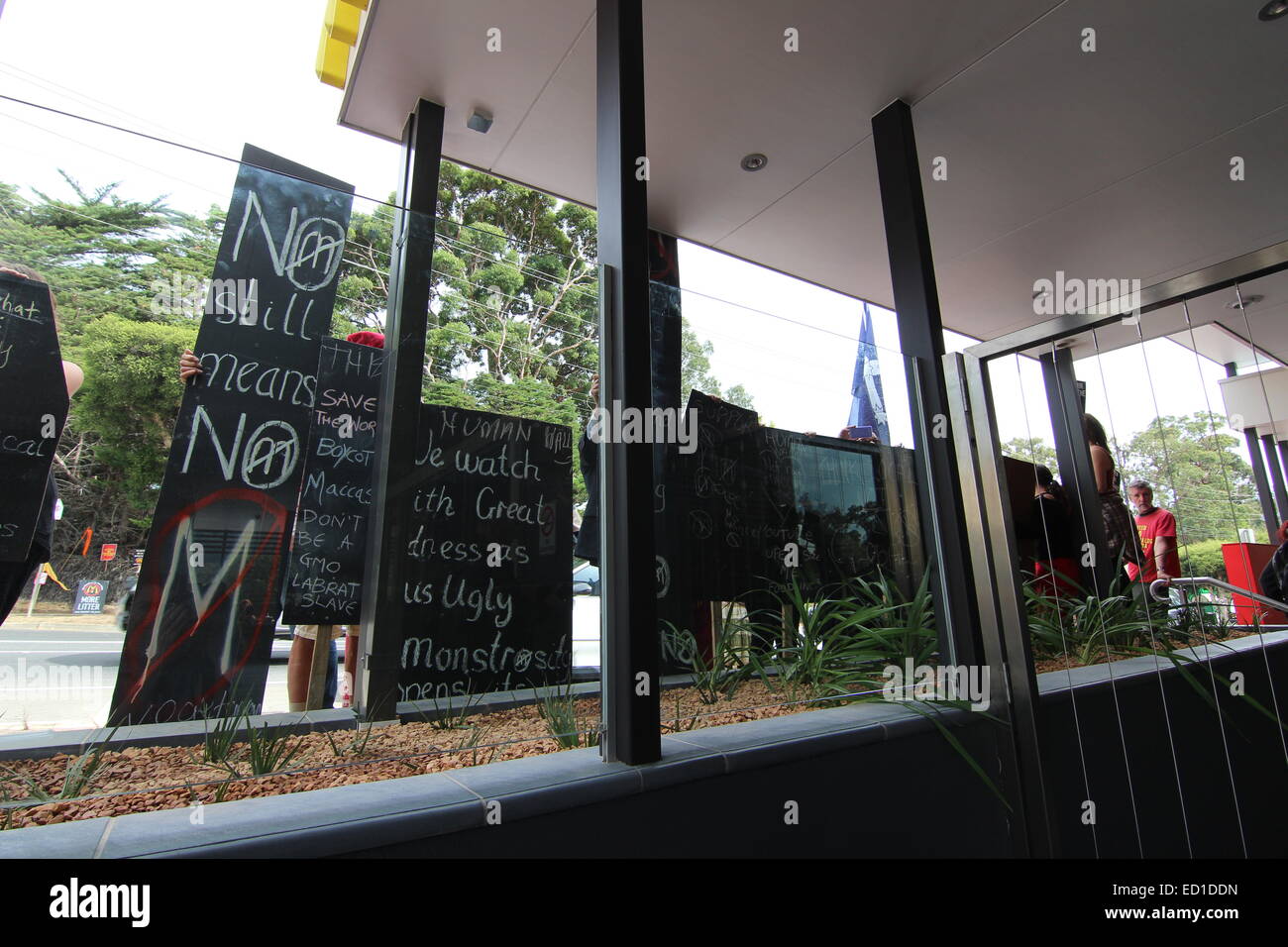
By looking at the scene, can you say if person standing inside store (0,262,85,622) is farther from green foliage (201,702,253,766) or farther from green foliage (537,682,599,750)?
green foliage (537,682,599,750)

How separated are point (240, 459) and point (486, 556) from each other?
589 millimetres

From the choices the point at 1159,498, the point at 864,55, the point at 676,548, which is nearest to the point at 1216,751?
the point at 1159,498

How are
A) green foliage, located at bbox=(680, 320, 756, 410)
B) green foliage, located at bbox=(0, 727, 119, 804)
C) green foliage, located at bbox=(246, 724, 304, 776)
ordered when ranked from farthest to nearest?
green foliage, located at bbox=(680, 320, 756, 410) < green foliage, located at bbox=(246, 724, 304, 776) < green foliage, located at bbox=(0, 727, 119, 804)

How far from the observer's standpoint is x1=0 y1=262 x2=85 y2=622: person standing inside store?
100 cm

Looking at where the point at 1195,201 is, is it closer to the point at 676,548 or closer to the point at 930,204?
the point at 930,204

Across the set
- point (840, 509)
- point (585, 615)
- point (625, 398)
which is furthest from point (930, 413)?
point (585, 615)

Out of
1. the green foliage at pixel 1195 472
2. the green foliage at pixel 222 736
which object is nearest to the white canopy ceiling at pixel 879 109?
the green foliage at pixel 1195 472

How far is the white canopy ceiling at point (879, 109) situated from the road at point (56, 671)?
8.13 feet

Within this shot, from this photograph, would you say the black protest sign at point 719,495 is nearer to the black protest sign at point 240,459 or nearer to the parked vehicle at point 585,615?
the parked vehicle at point 585,615

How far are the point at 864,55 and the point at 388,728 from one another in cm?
310

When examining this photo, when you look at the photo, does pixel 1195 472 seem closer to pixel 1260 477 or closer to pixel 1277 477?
pixel 1260 477

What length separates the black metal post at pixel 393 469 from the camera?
58.6 inches

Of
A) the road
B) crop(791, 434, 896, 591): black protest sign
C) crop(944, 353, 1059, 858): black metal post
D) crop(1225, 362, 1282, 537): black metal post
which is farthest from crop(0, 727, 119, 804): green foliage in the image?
crop(1225, 362, 1282, 537): black metal post

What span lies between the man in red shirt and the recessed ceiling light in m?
2.13
